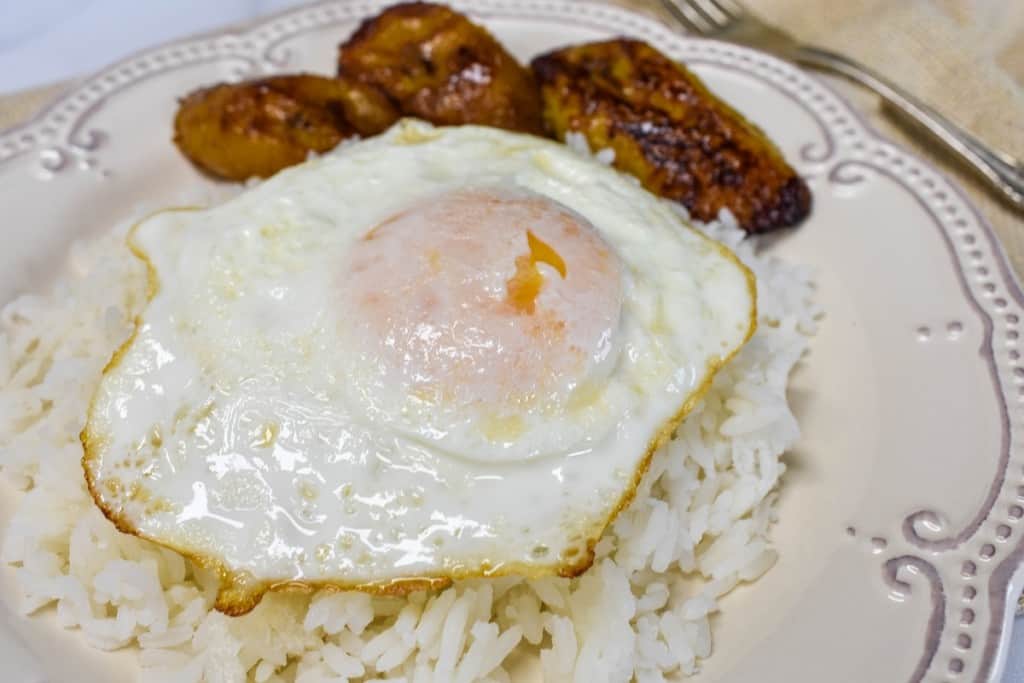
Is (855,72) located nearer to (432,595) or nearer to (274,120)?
(274,120)

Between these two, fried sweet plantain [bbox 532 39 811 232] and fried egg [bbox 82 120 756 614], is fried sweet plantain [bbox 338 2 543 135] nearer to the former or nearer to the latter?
fried sweet plantain [bbox 532 39 811 232]

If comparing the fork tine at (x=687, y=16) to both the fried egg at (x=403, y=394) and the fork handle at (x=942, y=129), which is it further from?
the fried egg at (x=403, y=394)

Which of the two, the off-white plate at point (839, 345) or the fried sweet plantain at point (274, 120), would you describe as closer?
the off-white plate at point (839, 345)

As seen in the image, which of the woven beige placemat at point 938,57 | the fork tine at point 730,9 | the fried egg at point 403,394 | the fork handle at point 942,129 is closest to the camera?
the fried egg at point 403,394

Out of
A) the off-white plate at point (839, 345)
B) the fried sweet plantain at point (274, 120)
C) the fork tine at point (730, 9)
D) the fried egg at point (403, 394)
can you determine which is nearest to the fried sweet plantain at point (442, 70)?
the fried sweet plantain at point (274, 120)

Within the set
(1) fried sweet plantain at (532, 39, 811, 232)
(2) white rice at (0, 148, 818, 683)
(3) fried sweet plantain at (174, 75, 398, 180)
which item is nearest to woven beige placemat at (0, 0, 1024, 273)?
(1) fried sweet plantain at (532, 39, 811, 232)

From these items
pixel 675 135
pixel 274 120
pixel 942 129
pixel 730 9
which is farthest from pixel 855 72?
pixel 274 120

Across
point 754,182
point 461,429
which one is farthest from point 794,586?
point 754,182
